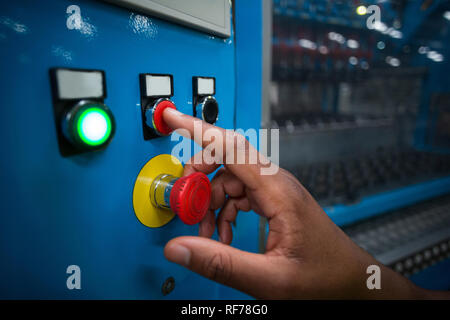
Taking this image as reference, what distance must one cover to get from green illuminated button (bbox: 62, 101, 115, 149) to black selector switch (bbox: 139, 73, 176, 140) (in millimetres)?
86

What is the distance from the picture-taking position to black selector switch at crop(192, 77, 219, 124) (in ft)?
1.67

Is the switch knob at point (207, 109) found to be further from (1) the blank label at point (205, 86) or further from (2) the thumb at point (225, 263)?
(2) the thumb at point (225, 263)

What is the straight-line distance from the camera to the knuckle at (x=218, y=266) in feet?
1.26

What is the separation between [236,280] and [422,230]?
1.42m

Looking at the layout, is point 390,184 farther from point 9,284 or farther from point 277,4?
point 9,284

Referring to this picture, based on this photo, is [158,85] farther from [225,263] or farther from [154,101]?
[225,263]

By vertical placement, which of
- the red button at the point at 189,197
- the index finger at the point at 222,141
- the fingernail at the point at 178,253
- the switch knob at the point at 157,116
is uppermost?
the switch knob at the point at 157,116

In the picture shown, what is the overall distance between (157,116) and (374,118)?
2.54 metres

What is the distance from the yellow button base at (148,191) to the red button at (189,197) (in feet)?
0.21

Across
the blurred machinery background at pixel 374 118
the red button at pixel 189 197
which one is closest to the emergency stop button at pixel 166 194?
the red button at pixel 189 197

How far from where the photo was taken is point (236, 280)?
0.40 m

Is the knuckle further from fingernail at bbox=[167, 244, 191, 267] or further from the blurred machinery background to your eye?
the blurred machinery background

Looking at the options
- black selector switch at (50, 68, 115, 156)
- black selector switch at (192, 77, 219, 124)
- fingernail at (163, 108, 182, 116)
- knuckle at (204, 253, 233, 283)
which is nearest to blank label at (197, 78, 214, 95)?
black selector switch at (192, 77, 219, 124)

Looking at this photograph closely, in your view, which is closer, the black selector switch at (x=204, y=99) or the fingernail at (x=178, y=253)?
the fingernail at (x=178, y=253)
